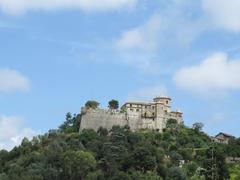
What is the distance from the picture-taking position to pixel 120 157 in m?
76.2

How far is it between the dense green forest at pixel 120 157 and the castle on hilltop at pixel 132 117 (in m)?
2.09

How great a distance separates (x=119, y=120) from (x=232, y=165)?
21.1m

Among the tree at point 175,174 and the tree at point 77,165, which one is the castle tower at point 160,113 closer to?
the tree at point 77,165

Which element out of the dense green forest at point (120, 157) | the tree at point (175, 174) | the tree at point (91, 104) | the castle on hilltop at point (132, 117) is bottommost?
the tree at point (175, 174)

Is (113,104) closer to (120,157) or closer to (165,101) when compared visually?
(165,101)

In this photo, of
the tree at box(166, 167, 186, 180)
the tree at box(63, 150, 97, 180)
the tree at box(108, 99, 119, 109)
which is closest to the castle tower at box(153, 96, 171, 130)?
the tree at box(108, 99, 119, 109)

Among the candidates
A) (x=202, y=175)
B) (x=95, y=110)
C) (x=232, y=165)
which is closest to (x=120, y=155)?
(x=202, y=175)

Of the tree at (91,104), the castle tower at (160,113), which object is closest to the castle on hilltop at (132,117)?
the castle tower at (160,113)

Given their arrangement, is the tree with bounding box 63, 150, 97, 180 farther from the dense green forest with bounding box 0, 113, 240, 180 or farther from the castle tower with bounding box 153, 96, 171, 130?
the castle tower with bounding box 153, 96, 171, 130

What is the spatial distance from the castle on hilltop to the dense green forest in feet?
6.85

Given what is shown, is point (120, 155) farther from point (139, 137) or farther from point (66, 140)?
point (66, 140)

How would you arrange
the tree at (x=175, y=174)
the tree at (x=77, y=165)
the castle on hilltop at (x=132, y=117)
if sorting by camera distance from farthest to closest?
the castle on hilltop at (x=132, y=117) < the tree at (x=77, y=165) < the tree at (x=175, y=174)

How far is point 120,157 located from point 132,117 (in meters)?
20.9

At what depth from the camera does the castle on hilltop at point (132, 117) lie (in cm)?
9581
